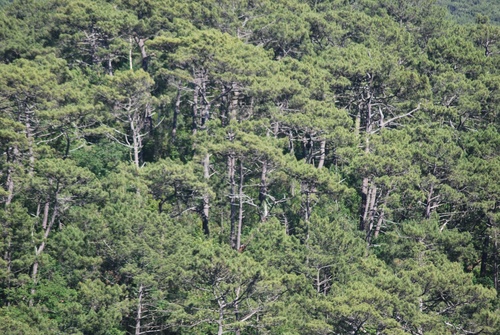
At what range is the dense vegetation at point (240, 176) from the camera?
28734mm

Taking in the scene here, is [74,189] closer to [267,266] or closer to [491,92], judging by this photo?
[267,266]

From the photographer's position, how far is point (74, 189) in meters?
31.0

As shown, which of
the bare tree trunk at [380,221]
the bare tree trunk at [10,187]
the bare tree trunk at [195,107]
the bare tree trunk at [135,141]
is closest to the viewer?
the bare tree trunk at [10,187]

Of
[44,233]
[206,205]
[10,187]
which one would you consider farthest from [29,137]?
[206,205]

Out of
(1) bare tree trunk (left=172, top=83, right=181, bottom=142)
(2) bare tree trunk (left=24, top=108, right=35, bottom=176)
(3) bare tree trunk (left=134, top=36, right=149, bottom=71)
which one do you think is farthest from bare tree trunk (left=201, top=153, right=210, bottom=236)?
(3) bare tree trunk (left=134, top=36, right=149, bottom=71)

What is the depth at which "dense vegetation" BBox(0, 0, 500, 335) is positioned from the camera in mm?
28734

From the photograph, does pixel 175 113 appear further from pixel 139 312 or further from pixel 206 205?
pixel 139 312

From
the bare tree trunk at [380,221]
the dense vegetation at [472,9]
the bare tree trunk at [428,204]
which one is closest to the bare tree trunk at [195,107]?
the bare tree trunk at [380,221]

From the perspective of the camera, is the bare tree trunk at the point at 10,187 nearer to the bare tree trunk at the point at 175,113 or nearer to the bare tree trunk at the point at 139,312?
the bare tree trunk at the point at 139,312

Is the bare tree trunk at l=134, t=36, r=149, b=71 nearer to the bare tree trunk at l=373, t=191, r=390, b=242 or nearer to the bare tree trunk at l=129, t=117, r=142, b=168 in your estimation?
the bare tree trunk at l=129, t=117, r=142, b=168

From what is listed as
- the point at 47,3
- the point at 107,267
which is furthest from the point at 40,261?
the point at 47,3

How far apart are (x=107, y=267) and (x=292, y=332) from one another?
23.7ft

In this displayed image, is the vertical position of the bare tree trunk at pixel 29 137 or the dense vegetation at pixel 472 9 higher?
the bare tree trunk at pixel 29 137

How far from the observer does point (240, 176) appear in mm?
35031
